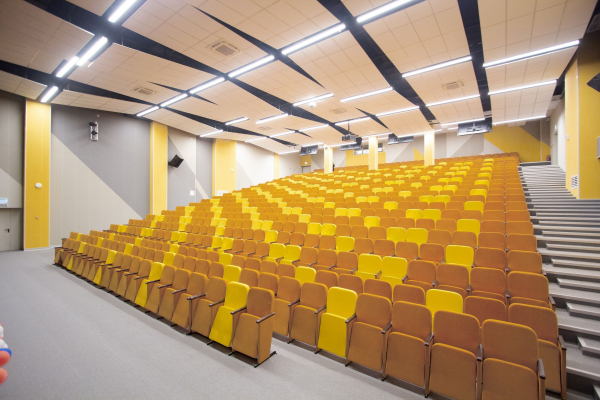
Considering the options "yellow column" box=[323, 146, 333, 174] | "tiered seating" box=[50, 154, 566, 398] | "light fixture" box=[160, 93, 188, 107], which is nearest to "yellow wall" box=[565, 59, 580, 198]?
"tiered seating" box=[50, 154, 566, 398]

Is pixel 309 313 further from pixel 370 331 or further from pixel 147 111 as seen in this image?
pixel 147 111

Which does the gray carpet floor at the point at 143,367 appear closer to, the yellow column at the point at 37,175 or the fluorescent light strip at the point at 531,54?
the yellow column at the point at 37,175

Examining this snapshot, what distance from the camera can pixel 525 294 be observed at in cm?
239

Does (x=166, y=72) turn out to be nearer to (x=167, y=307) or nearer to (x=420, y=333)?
(x=167, y=307)

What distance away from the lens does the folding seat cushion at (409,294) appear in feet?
7.73

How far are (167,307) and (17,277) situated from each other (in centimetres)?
388

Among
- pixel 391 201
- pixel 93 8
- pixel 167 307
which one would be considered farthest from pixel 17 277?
pixel 391 201

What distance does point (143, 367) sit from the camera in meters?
2.30

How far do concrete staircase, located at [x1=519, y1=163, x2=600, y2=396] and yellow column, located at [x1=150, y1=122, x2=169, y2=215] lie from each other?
10516 millimetres

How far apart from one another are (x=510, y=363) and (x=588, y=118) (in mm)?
6079

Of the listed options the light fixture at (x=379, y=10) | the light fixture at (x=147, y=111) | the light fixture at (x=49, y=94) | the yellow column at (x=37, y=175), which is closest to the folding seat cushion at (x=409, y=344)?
the light fixture at (x=379, y=10)

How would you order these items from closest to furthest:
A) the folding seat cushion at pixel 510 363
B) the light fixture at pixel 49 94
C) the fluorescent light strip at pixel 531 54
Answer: the folding seat cushion at pixel 510 363, the fluorescent light strip at pixel 531 54, the light fixture at pixel 49 94

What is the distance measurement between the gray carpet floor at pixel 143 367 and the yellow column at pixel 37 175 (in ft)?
18.4

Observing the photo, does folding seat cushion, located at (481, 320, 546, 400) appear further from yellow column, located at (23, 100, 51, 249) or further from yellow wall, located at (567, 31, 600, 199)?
yellow column, located at (23, 100, 51, 249)
